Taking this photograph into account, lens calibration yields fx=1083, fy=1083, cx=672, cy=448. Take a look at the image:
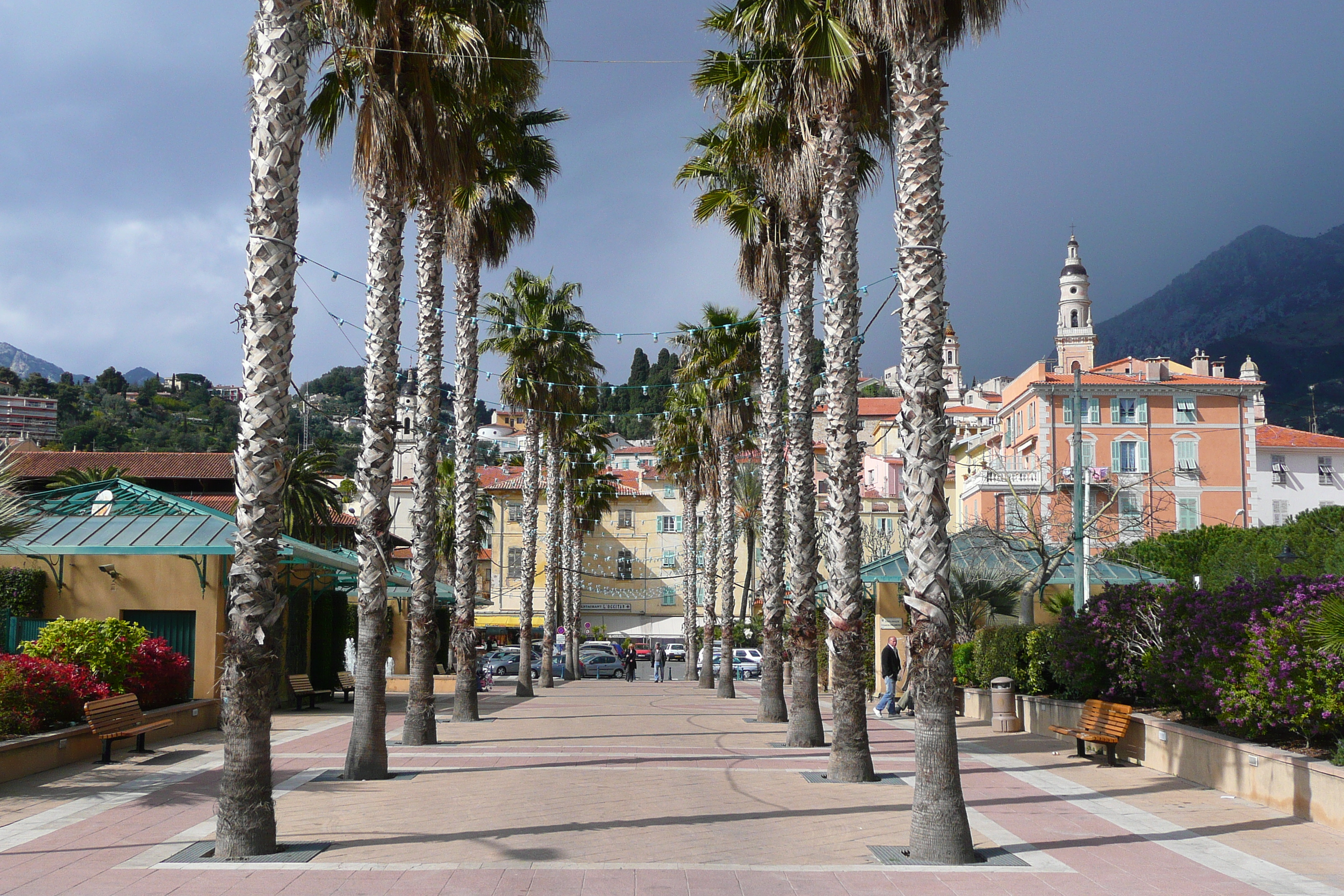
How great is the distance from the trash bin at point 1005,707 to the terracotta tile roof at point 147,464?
40.4 meters

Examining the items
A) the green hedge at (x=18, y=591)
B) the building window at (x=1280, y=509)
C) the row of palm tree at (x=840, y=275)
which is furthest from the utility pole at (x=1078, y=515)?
the building window at (x=1280, y=509)

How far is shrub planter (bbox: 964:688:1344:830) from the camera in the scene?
9977mm

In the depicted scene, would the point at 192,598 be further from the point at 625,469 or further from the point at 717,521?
the point at 625,469

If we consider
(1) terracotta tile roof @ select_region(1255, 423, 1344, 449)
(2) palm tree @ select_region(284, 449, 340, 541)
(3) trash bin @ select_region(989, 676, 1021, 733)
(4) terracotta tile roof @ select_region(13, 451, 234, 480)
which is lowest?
(3) trash bin @ select_region(989, 676, 1021, 733)

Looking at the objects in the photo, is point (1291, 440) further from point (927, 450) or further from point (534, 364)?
point (927, 450)

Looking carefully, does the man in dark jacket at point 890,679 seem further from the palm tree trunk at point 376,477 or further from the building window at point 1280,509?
the building window at point 1280,509

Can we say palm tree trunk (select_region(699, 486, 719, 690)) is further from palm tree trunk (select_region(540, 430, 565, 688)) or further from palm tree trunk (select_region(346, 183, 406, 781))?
palm tree trunk (select_region(346, 183, 406, 781))

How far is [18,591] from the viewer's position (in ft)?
64.2

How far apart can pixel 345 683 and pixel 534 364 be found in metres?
10.3

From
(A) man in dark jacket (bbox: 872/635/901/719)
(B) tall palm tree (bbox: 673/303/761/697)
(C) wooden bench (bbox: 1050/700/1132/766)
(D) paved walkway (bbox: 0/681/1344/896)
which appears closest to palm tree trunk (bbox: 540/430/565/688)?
(B) tall palm tree (bbox: 673/303/761/697)

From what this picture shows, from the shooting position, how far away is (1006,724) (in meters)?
19.8

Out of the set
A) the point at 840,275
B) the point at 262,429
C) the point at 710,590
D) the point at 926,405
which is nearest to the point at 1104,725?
the point at 840,275

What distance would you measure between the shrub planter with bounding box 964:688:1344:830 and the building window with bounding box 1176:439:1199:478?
2242 inches

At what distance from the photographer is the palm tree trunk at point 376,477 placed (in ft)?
42.2
